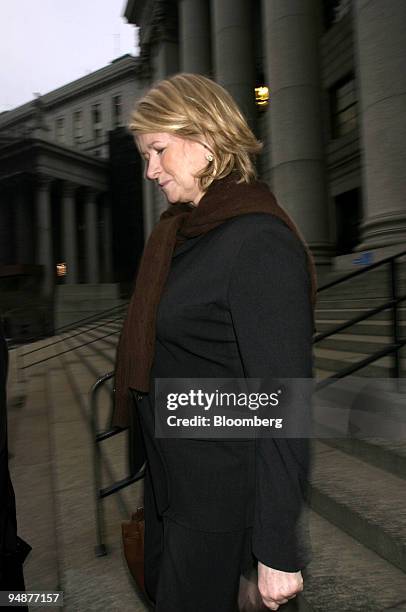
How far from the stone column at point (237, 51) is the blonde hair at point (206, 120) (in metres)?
14.3

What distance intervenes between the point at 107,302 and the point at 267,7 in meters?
20.4

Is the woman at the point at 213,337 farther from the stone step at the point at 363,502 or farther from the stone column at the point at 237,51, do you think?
the stone column at the point at 237,51

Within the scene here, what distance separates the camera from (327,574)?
2.38 metres

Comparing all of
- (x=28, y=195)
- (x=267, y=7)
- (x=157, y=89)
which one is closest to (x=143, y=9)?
(x=267, y=7)

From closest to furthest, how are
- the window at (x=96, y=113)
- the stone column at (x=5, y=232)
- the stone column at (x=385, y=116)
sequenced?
the stone column at (x=385, y=116) → the stone column at (x=5, y=232) → the window at (x=96, y=113)

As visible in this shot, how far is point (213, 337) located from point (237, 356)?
72mm

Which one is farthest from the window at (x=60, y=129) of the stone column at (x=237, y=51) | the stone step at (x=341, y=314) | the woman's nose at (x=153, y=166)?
the woman's nose at (x=153, y=166)

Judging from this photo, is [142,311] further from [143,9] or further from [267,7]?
[143,9]

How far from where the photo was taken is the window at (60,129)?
160ft

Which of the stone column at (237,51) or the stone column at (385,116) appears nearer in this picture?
the stone column at (385,116)

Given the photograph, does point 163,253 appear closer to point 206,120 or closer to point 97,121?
point 206,120

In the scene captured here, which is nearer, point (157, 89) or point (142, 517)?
point (157, 89)

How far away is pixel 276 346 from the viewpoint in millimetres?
1078

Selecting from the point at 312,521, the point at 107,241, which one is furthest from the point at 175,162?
the point at 107,241
